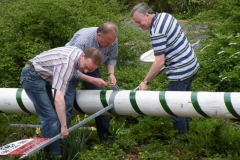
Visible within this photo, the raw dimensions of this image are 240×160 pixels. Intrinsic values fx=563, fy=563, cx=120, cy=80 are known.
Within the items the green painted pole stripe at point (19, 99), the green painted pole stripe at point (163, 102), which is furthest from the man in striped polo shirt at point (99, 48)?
the green painted pole stripe at point (19, 99)

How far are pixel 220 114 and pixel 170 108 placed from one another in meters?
0.50

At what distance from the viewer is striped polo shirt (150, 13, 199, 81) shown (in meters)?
5.62

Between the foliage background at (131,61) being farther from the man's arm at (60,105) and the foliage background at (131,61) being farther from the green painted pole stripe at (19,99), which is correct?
the man's arm at (60,105)

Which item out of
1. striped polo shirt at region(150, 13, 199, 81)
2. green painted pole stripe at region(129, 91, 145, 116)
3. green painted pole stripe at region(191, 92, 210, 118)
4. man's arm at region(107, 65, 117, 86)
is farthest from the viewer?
man's arm at region(107, 65, 117, 86)

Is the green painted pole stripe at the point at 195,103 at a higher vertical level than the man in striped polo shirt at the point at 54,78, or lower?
lower

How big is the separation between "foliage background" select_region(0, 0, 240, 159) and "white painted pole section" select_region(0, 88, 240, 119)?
38 centimetres

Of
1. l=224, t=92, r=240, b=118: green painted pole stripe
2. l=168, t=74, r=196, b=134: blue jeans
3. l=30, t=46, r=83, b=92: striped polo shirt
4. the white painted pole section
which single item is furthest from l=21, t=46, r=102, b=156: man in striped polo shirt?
l=224, t=92, r=240, b=118: green painted pole stripe

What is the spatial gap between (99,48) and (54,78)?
2.60 ft

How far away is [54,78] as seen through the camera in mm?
5141

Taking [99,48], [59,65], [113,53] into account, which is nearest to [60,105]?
[59,65]

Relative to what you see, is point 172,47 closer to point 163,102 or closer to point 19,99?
point 163,102

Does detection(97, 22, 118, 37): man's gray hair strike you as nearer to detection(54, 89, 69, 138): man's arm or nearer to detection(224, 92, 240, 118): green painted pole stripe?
detection(54, 89, 69, 138): man's arm

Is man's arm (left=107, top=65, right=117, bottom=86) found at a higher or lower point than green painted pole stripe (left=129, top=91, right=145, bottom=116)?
higher

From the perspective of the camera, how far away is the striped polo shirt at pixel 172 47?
5617 mm
